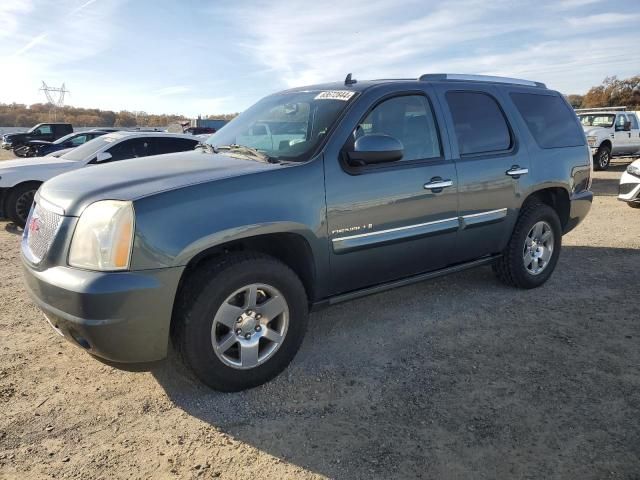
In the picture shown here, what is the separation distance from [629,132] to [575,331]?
15786 mm

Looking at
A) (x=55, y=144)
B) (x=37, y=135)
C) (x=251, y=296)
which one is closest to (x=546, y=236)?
(x=251, y=296)

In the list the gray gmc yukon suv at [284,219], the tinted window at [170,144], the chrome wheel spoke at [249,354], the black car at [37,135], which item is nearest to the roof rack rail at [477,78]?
the gray gmc yukon suv at [284,219]

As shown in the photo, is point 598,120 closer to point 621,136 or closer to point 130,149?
point 621,136

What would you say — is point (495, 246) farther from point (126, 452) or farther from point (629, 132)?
point (629, 132)

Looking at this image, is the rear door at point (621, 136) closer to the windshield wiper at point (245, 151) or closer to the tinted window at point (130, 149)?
the tinted window at point (130, 149)

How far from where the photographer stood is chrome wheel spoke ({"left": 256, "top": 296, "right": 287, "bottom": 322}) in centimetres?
300

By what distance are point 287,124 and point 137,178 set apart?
125 centimetres

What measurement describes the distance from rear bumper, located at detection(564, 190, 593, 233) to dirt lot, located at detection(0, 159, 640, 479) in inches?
44.4

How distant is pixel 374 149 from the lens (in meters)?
3.23

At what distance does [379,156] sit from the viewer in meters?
3.25

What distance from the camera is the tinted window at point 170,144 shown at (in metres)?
8.74

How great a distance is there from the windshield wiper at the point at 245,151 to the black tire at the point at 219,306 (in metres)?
0.70

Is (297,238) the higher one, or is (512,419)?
(297,238)

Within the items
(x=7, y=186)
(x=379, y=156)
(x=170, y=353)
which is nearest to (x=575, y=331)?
(x=379, y=156)
